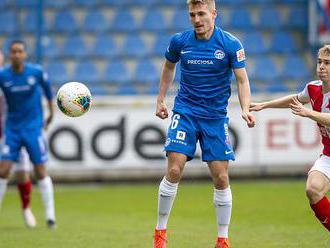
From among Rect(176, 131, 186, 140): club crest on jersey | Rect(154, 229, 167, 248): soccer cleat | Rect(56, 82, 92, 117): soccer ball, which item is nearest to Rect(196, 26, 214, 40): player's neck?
Rect(176, 131, 186, 140): club crest on jersey

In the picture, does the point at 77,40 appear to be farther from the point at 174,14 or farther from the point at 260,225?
the point at 260,225

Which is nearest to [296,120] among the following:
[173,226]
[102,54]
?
[102,54]

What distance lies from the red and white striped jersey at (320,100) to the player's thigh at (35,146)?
13.6ft

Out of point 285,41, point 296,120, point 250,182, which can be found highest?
point 285,41

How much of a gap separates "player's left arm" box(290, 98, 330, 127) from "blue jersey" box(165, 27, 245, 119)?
0.78m

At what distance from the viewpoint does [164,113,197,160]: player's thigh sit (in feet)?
28.0

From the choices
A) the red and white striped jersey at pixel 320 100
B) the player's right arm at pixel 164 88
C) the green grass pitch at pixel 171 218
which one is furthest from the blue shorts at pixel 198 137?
the green grass pitch at pixel 171 218

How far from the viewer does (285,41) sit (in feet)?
63.6

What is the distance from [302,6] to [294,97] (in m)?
11.2

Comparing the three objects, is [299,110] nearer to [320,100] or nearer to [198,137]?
[320,100]

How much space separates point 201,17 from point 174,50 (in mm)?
444

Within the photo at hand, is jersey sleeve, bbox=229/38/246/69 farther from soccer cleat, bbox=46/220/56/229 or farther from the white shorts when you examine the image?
soccer cleat, bbox=46/220/56/229

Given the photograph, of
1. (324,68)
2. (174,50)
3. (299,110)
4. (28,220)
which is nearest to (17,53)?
(28,220)

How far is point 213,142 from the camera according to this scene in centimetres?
865
